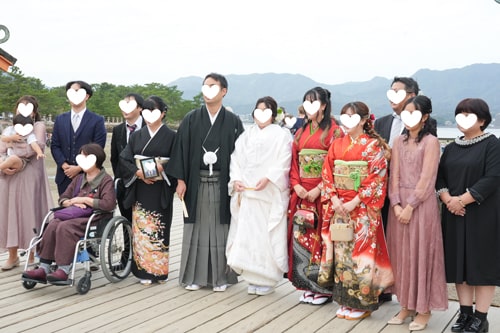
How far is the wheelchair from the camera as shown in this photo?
181 inches

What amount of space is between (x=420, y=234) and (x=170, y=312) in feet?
6.72

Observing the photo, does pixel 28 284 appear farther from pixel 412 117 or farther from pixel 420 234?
pixel 412 117

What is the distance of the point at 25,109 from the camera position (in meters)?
5.43

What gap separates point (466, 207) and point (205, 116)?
2470mm

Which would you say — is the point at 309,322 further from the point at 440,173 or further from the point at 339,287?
the point at 440,173

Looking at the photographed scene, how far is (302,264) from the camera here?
14.7 ft

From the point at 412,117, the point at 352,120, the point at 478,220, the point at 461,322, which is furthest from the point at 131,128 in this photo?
the point at 461,322

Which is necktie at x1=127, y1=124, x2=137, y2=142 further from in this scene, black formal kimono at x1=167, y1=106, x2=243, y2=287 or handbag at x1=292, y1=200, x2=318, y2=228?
handbag at x1=292, y1=200, x2=318, y2=228

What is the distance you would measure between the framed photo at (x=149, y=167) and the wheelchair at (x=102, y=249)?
51 cm

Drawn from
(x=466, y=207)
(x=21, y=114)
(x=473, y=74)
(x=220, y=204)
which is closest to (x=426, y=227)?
(x=466, y=207)

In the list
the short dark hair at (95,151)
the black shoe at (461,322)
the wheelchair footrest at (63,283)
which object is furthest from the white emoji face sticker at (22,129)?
the black shoe at (461,322)

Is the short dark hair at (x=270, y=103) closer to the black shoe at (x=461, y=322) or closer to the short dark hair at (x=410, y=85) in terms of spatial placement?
the short dark hair at (x=410, y=85)

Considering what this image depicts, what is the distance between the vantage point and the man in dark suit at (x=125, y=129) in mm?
5340

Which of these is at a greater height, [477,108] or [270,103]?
[270,103]
